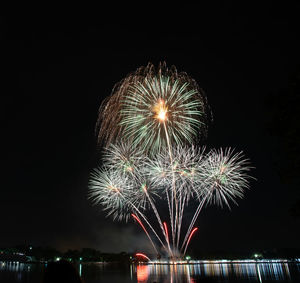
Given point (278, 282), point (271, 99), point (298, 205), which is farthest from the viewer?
point (278, 282)

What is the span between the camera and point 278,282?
3192 cm

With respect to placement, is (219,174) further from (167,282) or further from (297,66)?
(297,66)

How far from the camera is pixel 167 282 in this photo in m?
31.2

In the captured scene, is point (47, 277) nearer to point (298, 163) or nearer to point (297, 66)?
point (298, 163)

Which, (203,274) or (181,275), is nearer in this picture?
(181,275)

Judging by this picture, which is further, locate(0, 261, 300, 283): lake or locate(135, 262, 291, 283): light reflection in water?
locate(135, 262, 291, 283): light reflection in water

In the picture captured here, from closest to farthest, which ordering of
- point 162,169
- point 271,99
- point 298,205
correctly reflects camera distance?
point 298,205, point 271,99, point 162,169

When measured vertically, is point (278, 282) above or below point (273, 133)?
below

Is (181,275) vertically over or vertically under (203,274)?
over

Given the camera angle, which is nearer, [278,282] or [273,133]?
[273,133]

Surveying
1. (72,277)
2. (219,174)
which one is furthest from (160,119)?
(72,277)

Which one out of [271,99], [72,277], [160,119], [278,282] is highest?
[160,119]

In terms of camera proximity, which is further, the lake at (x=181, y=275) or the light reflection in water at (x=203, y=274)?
the light reflection in water at (x=203, y=274)

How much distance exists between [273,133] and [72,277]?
15.4 metres
